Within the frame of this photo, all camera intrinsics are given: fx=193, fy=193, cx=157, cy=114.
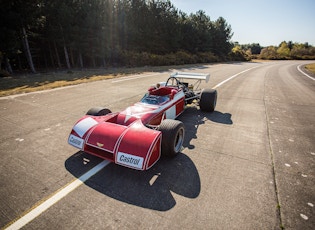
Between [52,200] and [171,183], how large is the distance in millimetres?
1824

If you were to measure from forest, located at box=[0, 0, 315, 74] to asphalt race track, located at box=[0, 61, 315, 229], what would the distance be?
15.3m

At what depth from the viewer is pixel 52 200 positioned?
9.18ft

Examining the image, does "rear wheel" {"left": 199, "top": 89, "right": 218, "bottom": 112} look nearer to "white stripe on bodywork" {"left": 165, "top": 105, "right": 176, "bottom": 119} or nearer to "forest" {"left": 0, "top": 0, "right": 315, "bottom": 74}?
"white stripe on bodywork" {"left": 165, "top": 105, "right": 176, "bottom": 119}

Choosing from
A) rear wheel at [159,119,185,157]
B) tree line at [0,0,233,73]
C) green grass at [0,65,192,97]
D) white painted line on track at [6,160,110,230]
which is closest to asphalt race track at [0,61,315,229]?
white painted line on track at [6,160,110,230]

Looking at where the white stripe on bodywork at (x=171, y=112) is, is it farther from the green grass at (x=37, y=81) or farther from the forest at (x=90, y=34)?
the forest at (x=90, y=34)

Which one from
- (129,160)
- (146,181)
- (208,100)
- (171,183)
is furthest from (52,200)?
(208,100)

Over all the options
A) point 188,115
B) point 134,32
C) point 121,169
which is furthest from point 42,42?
point 121,169

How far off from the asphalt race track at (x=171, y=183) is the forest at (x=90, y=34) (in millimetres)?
15335

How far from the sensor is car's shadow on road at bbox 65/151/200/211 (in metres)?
2.90

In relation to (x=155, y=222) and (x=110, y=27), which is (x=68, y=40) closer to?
(x=110, y=27)

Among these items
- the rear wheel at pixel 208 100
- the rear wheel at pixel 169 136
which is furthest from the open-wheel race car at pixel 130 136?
the rear wheel at pixel 208 100

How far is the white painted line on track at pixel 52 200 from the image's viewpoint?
2414mm

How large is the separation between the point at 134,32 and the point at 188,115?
27.7 m

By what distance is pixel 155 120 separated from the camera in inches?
185
